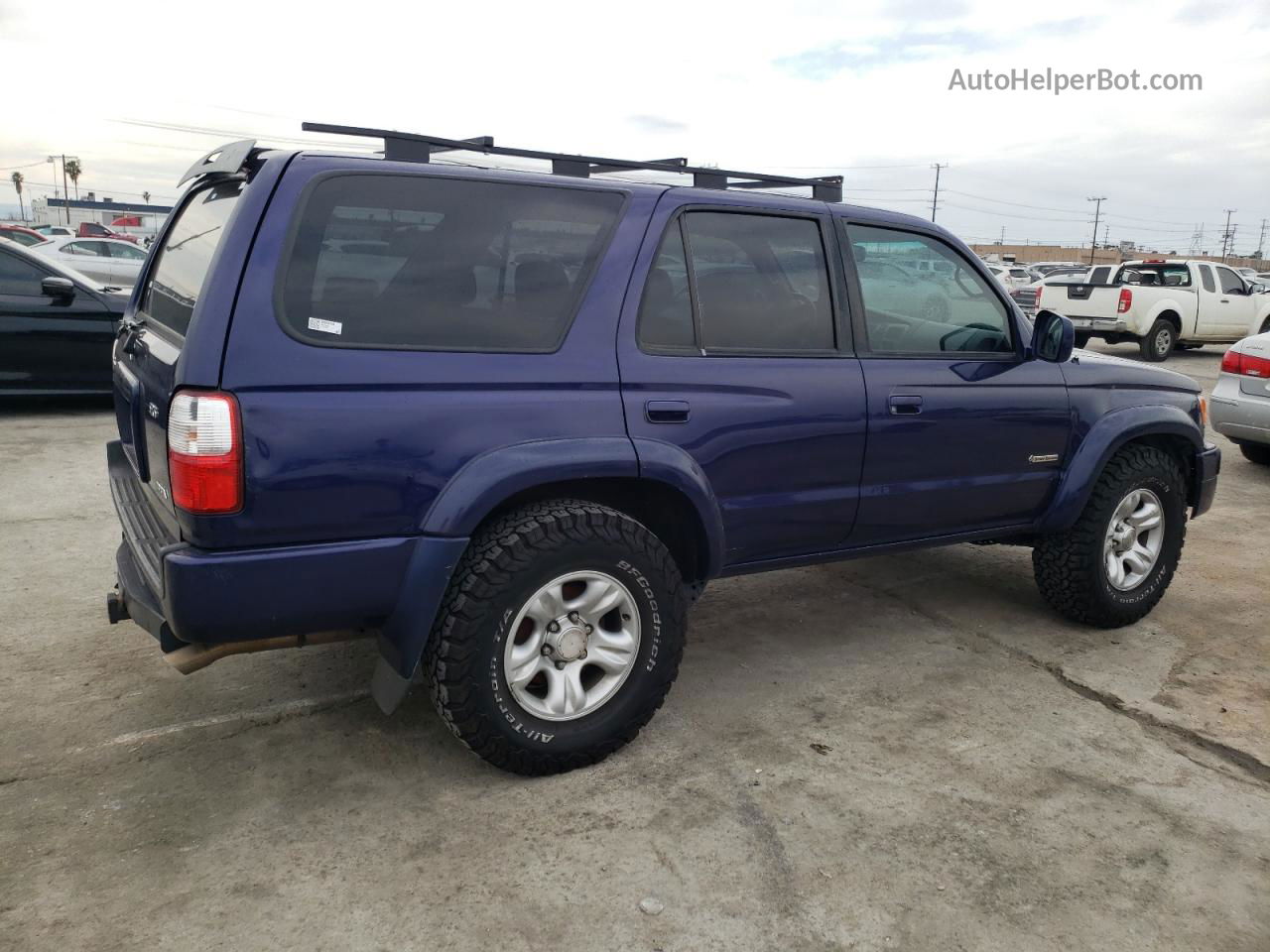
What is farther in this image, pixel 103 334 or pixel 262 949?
pixel 103 334

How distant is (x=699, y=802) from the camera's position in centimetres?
301

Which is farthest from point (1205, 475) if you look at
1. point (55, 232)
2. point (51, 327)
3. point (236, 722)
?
point (55, 232)

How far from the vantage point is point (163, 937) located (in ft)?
7.79

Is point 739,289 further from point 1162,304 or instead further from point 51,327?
point 1162,304

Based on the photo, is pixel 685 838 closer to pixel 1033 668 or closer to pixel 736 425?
pixel 736 425

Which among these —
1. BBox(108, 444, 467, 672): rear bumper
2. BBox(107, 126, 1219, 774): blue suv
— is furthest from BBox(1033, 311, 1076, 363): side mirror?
BBox(108, 444, 467, 672): rear bumper

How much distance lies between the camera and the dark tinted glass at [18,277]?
8.28 meters

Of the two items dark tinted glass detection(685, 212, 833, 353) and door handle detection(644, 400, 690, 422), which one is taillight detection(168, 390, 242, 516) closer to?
door handle detection(644, 400, 690, 422)

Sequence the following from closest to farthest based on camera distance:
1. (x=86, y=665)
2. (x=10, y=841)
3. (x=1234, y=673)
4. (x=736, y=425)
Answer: (x=10, y=841)
(x=736, y=425)
(x=86, y=665)
(x=1234, y=673)

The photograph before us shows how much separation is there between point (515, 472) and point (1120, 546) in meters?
3.03

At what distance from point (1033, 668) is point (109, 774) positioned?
335cm

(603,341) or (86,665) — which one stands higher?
(603,341)

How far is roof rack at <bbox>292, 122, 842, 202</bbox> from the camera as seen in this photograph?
9.91ft

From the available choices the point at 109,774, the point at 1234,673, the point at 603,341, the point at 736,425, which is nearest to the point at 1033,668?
the point at 1234,673
